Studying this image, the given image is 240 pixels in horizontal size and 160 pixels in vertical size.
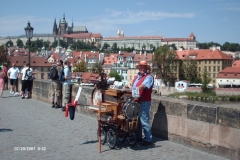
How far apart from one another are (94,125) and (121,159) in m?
3.04

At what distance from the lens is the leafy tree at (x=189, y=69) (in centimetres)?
10012

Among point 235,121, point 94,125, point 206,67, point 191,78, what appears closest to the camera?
point 235,121

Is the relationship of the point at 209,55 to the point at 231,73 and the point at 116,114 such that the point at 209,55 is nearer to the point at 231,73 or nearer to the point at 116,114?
the point at 231,73

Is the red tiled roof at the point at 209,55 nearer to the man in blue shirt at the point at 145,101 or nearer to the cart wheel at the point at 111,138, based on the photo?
the man in blue shirt at the point at 145,101

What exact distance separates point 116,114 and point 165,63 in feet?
310

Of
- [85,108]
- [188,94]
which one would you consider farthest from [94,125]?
[188,94]

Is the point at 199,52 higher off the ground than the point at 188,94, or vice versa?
the point at 199,52

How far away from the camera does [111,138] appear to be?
6.75 metres

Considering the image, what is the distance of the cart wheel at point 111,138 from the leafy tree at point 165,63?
9206cm

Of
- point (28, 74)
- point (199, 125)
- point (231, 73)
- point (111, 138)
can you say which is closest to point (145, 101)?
point (111, 138)

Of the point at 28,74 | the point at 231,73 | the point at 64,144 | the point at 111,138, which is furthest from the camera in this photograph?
the point at 231,73

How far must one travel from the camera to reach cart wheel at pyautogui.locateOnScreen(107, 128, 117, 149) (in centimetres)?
666

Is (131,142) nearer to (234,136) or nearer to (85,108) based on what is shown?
(234,136)

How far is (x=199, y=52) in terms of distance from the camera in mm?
115812
